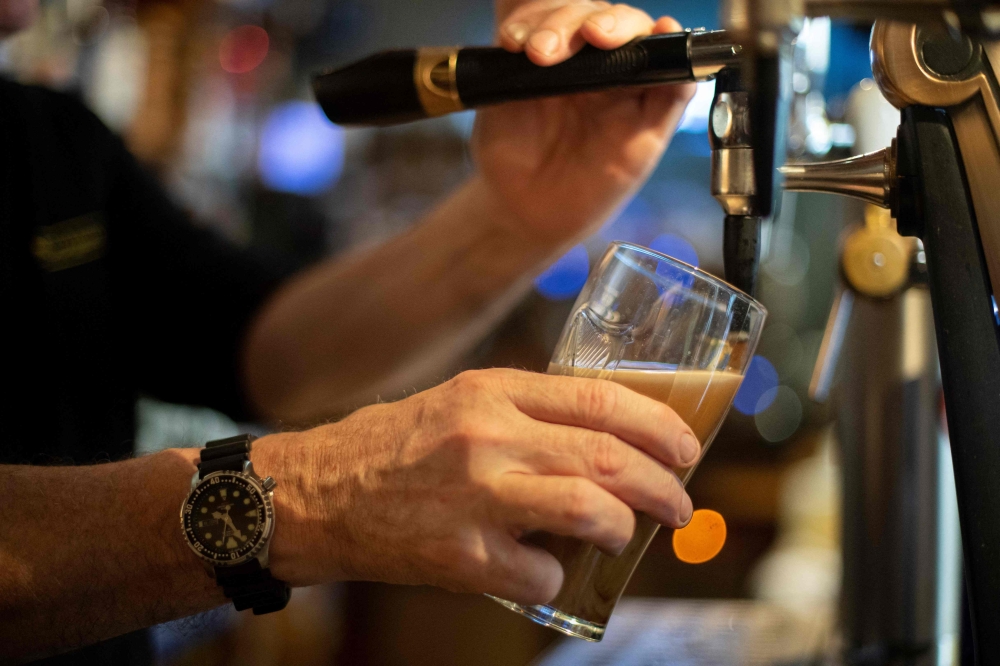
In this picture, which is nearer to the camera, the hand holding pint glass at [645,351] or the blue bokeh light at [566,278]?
the hand holding pint glass at [645,351]

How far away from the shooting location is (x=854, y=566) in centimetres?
70

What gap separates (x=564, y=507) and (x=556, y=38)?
13.9 inches

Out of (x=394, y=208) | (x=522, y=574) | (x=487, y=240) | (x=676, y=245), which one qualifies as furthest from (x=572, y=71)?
(x=676, y=245)

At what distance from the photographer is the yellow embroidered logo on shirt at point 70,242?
1.10 m

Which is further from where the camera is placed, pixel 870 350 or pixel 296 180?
pixel 296 180

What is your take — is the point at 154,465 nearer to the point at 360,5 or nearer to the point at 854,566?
the point at 854,566

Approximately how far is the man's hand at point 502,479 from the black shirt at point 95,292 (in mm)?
597

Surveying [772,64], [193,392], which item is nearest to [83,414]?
[193,392]

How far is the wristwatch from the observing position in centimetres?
54

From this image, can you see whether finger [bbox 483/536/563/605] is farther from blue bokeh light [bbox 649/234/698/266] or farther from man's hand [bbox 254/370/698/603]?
blue bokeh light [bbox 649/234/698/266]

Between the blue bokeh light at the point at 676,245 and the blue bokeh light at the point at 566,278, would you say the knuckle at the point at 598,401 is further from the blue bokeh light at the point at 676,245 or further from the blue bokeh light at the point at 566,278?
the blue bokeh light at the point at 676,245

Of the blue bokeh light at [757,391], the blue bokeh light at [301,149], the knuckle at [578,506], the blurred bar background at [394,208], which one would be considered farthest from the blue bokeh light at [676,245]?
the knuckle at [578,506]

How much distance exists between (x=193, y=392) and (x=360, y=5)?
102 inches

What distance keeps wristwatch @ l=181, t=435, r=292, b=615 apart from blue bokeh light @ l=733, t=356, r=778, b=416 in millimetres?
2448
